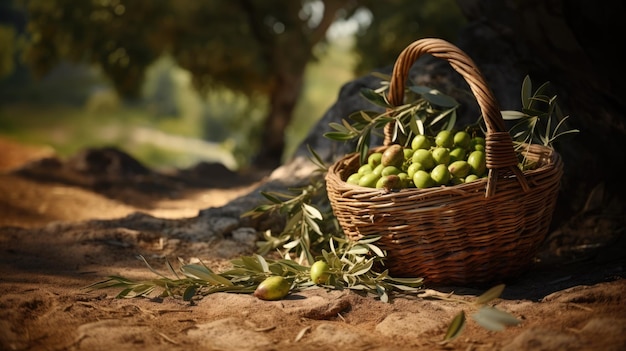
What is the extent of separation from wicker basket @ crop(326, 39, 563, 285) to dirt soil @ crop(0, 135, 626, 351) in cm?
16

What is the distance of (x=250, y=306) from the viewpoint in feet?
8.76

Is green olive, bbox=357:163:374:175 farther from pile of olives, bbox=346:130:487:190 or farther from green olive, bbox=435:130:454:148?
green olive, bbox=435:130:454:148

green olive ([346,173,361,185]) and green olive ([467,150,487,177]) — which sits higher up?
green olive ([467,150,487,177])

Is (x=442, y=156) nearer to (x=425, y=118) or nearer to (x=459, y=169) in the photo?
(x=459, y=169)

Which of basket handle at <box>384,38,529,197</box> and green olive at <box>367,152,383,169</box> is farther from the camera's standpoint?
green olive at <box>367,152,383,169</box>

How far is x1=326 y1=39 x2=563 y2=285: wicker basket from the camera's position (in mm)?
2662

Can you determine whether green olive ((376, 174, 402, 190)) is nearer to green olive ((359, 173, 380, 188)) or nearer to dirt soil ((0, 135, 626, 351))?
green olive ((359, 173, 380, 188))

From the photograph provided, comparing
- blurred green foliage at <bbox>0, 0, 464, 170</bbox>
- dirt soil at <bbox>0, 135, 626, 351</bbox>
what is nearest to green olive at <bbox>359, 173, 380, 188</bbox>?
dirt soil at <bbox>0, 135, 626, 351</bbox>

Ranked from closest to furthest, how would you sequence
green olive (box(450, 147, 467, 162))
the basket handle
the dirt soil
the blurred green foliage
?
the dirt soil < the basket handle < green olive (box(450, 147, 467, 162)) < the blurred green foliage

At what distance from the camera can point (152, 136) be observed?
1270cm

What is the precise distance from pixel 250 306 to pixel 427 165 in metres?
1.07

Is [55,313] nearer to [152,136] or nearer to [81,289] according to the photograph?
[81,289]

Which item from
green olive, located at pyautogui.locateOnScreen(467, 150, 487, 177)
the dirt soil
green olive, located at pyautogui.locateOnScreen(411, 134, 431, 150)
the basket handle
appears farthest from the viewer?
green olive, located at pyautogui.locateOnScreen(411, 134, 431, 150)

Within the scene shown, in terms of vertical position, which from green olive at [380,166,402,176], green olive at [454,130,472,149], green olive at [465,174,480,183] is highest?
green olive at [454,130,472,149]
